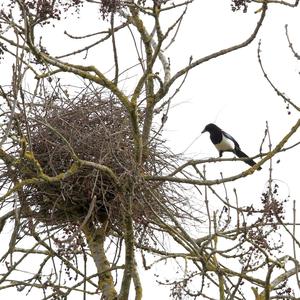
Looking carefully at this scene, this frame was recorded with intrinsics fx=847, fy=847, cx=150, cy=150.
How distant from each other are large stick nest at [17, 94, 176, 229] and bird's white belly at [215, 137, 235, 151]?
2.93 meters

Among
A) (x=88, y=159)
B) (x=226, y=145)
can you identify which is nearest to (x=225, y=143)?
(x=226, y=145)

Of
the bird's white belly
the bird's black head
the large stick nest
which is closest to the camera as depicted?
the large stick nest

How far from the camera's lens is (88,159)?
506cm

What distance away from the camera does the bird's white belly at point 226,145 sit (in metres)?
8.30

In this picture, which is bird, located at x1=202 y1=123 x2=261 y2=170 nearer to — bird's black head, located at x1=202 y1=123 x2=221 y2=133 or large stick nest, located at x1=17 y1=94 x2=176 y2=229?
bird's black head, located at x1=202 y1=123 x2=221 y2=133

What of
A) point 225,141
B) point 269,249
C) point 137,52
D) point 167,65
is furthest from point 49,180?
point 225,141

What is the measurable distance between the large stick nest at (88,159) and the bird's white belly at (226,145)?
293 cm

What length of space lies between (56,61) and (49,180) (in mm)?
878

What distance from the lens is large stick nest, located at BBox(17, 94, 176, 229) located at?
495 cm

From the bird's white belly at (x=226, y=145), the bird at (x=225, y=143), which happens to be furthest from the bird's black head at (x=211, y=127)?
the bird's white belly at (x=226, y=145)

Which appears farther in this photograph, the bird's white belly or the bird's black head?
the bird's black head

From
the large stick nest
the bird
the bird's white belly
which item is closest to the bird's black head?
the bird

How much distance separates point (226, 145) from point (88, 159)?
3.42 metres

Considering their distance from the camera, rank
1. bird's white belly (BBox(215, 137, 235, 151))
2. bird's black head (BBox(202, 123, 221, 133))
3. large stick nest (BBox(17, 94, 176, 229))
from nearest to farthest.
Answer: large stick nest (BBox(17, 94, 176, 229)), bird's white belly (BBox(215, 137, 235, 151)), bird's black head (BBox(202, 123, 221, 133))
